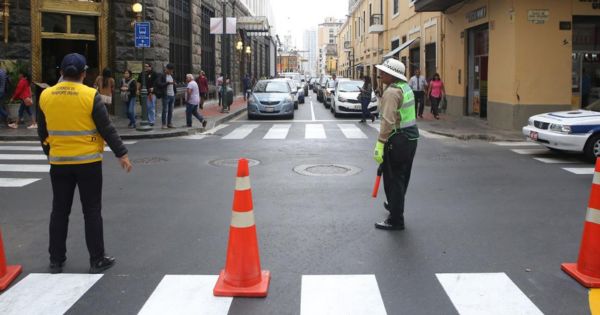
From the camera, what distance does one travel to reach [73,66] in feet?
16.2

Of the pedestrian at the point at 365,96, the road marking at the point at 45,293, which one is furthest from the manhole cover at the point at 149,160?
the pedestrian at the point at 365,96

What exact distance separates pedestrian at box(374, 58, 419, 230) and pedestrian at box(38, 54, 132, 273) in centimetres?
269

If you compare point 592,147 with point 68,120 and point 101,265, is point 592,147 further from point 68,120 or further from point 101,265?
point 68,120

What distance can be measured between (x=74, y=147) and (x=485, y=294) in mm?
3495

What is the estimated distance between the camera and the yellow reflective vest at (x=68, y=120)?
4.89m

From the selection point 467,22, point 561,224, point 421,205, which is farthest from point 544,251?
point 467,22

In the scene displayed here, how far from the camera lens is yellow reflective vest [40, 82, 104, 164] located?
4887mm

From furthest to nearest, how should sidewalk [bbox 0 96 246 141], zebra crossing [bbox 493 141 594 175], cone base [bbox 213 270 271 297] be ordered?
sidewalk [bbox 0 96 246 141] → zebra crossing [bbox 493 141 594 175] → cone base [bbox 213 270 271 297]

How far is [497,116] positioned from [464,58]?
4136mm

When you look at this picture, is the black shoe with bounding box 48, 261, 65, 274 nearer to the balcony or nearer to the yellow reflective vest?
the yellow reflective vest

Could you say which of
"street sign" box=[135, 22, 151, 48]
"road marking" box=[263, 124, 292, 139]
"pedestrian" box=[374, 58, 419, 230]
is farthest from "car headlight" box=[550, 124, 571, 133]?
"street sign" box=[135, 22, 151, 48]

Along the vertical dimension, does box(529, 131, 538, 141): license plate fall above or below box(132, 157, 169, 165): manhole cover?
above

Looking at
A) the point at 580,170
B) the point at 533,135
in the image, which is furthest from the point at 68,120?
the point at 533,135

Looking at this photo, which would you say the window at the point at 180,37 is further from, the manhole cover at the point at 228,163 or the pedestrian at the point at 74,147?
the pedestrian at the point at 74,147
